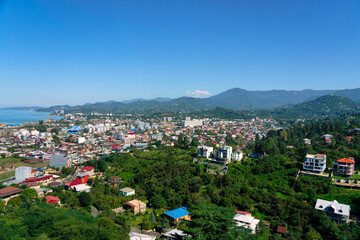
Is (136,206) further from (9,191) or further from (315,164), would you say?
(315,164)

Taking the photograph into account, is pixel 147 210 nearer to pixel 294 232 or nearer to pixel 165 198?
pixel 165 198

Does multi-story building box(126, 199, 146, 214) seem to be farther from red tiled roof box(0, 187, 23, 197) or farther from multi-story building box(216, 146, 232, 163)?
multi-story building box(216, 146, 232, 163)

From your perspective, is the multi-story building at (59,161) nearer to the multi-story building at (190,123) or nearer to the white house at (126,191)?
the white house at (126,191)

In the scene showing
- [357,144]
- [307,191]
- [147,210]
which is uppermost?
[357,144]

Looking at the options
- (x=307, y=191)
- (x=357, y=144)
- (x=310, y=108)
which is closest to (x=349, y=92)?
(x=310, y=108)

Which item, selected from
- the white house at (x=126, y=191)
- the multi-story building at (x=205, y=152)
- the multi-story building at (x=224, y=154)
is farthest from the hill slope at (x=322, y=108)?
the white house at (x=126, y=191)

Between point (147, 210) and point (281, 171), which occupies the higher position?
point (281, 171)

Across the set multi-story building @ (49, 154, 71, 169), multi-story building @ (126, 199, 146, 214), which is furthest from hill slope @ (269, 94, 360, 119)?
multi-story building @ (126, 199, 146, 214)
